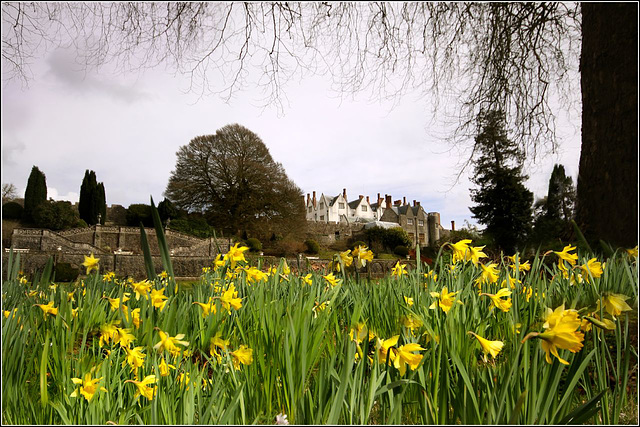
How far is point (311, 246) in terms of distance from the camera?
203 cm

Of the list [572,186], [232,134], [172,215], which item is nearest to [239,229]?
[172,215]

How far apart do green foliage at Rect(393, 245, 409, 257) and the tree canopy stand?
529 mm

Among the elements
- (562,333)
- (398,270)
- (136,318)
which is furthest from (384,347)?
(398,270)

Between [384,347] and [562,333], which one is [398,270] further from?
[562,333]

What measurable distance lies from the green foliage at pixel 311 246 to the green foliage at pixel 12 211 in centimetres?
119

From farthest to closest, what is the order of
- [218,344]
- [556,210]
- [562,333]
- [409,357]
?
[556,210] < [218,344] < [409,357] < [562,333]

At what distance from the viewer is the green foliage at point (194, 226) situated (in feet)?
5.86

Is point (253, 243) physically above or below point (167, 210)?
below

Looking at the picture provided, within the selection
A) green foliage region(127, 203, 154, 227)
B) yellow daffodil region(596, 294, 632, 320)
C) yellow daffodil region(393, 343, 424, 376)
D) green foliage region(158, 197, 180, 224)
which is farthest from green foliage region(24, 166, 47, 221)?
yellow daffodil region(596, 294, 632, 320)

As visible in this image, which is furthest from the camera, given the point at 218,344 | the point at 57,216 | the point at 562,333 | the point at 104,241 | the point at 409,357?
the point at 104,241

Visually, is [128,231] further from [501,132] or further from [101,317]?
[501,132]

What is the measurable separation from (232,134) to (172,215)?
47 centimetres

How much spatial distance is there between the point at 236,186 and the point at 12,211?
91 centimetres

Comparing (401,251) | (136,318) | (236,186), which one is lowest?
(136,318)
